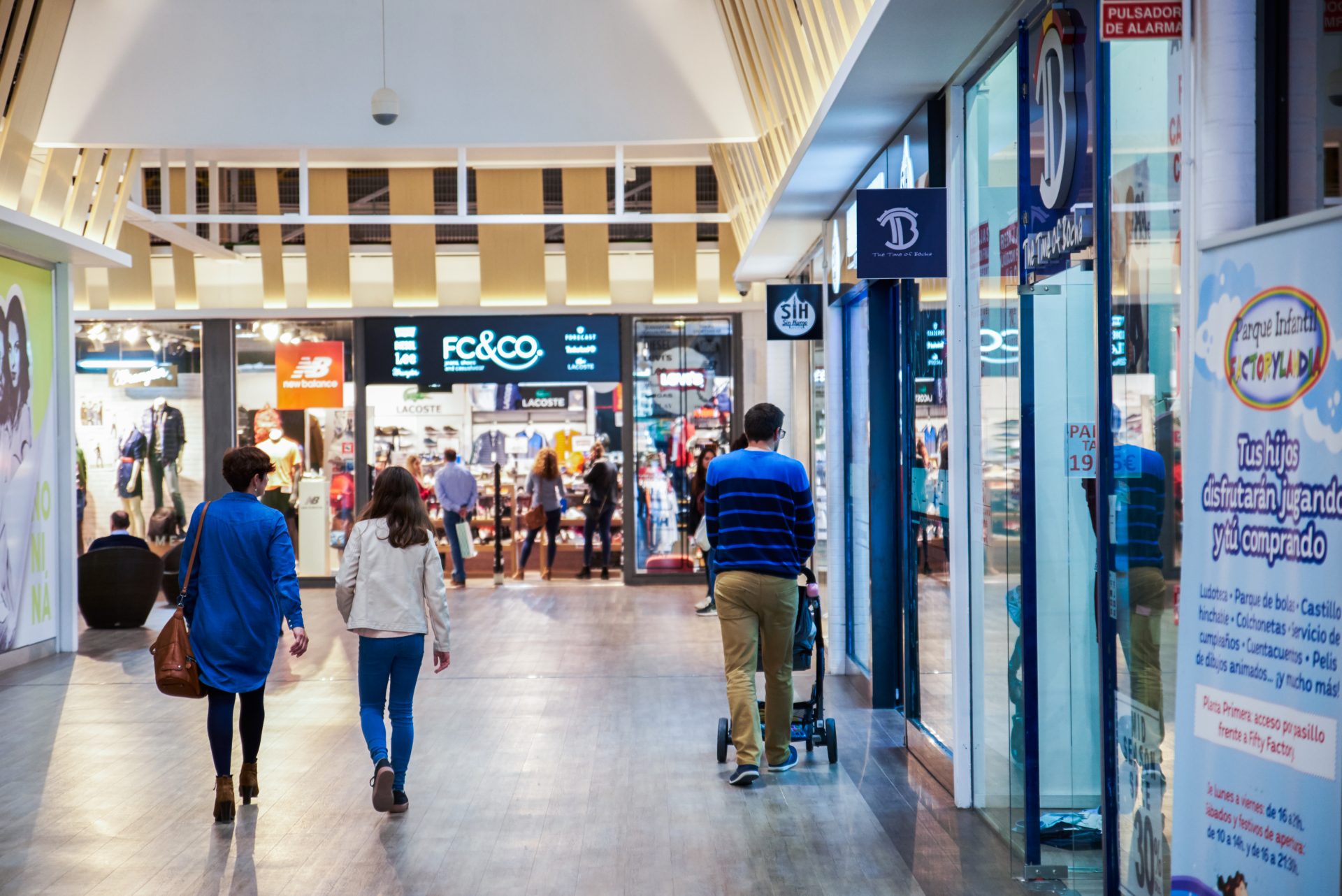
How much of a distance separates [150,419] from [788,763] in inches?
467

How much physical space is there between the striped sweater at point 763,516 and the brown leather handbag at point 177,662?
7.91 ft

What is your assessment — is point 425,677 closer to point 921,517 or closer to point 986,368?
point 921,517

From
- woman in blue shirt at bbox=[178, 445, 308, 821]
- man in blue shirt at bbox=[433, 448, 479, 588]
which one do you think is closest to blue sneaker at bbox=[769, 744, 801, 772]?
woman in blue shirt at bbox=[178, 445, 308, 821]

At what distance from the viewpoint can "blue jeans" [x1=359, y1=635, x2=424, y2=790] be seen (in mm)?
5484

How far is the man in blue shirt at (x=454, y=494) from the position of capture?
1497 centimetres

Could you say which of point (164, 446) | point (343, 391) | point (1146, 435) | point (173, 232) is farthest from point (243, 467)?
point (164, 446)

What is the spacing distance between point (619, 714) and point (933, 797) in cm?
244

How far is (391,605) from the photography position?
17.8 ft

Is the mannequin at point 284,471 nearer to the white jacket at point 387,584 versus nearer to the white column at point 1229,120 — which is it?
the white jacket at point 387,584

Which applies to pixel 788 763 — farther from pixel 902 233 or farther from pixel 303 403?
pixel 303 403

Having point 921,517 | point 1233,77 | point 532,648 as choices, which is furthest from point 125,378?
point 1233,77

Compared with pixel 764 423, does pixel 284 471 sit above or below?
below

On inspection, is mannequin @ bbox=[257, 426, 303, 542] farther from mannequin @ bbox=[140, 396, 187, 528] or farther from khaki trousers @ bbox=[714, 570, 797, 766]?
khaki trousers @ bbox=[714, 570, 797, 766]

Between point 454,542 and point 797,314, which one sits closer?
point 797,314
